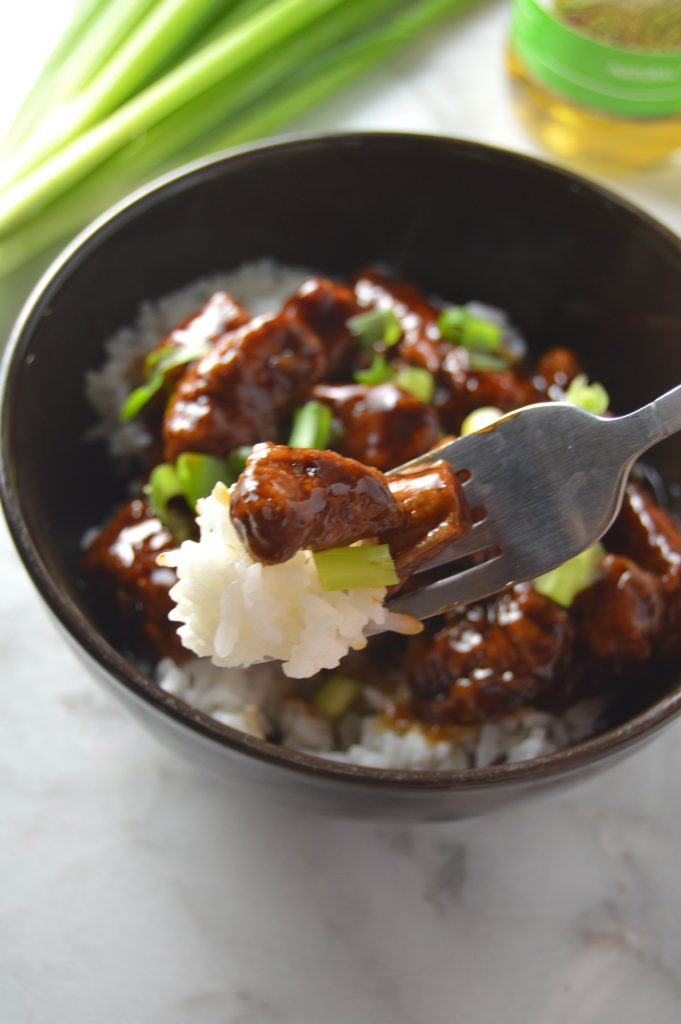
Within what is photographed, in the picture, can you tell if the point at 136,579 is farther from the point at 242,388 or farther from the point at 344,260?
the point at 344,260

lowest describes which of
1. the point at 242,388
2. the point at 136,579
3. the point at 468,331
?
the point at 468,331

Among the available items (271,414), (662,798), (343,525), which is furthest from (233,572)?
(662,798)

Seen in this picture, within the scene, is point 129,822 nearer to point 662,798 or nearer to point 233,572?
point 233,572

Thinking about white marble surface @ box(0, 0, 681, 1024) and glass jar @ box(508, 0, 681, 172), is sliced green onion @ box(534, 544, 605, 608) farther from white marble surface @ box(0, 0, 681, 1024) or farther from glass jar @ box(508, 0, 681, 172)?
glass jar @ box(508, 0, 681, 172)

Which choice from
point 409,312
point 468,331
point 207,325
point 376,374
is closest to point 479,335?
point 468,331

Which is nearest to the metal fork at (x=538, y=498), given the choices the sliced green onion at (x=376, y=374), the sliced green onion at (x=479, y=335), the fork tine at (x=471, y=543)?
the fork tine at (x=471, y=543)

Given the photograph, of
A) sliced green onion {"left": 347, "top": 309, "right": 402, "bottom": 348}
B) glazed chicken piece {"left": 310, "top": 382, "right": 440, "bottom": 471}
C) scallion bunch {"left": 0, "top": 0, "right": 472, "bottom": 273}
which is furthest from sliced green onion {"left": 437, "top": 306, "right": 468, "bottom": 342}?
scallion bunch {"left": 0, "top": 0, "right": 472, "bottom": 273}

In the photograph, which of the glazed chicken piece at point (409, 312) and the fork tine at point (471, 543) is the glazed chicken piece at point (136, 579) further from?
the glazed chicken piece at point (409, 312)
